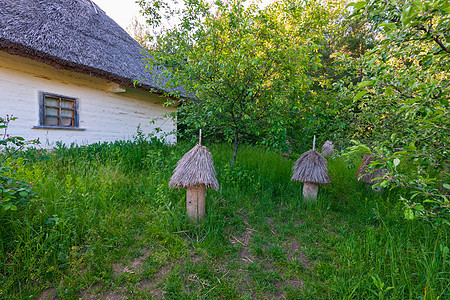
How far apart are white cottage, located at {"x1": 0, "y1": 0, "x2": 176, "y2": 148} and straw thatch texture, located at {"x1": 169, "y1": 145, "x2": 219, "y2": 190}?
2.35m

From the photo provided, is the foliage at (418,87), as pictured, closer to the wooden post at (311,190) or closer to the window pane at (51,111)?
the wooden post at (311,190)

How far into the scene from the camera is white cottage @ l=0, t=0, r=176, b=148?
13.6ft

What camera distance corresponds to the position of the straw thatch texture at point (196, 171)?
2.39 metres

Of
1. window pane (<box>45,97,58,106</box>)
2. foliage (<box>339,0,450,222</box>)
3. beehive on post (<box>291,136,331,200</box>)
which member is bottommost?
beehive on post (<box>291,136,331,200</box>)

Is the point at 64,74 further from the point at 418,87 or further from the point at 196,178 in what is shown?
the point at 418,87

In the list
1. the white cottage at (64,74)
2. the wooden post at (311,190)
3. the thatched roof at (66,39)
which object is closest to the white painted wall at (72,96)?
the white cottage at (64,74)

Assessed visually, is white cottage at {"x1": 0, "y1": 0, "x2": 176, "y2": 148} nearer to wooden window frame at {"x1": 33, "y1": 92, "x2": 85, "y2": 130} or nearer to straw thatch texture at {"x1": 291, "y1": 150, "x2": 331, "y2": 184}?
wooden window frame at {"x1": 33, "y1": 92, "x2": 85, "y2": 130}

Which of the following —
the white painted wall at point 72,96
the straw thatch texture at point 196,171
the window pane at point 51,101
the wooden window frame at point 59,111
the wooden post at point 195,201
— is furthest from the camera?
the window pane at point 51,101

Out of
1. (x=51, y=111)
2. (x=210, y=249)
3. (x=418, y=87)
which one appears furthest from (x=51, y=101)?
(x=418, y=87)

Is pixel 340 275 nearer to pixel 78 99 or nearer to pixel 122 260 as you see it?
pixel 122 260

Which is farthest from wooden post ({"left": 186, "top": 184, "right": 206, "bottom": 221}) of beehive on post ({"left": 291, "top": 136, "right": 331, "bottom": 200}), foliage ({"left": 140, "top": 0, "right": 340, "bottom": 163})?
beehive on post ({"left": 291, "top": 136, "right": 331, "bottom": 200})

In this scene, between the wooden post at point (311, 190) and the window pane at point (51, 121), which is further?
the window pane at point (51, 121)

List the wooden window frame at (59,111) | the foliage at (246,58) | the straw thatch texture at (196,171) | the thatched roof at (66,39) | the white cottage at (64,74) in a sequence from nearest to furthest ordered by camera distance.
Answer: the straw thatch texture at (196,171) < the foliage at (246,58) < the thatched roof at (66,39) < the white cottage at (64,74) < the wooden window frame at (59,111)

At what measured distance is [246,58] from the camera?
309 centimetres
